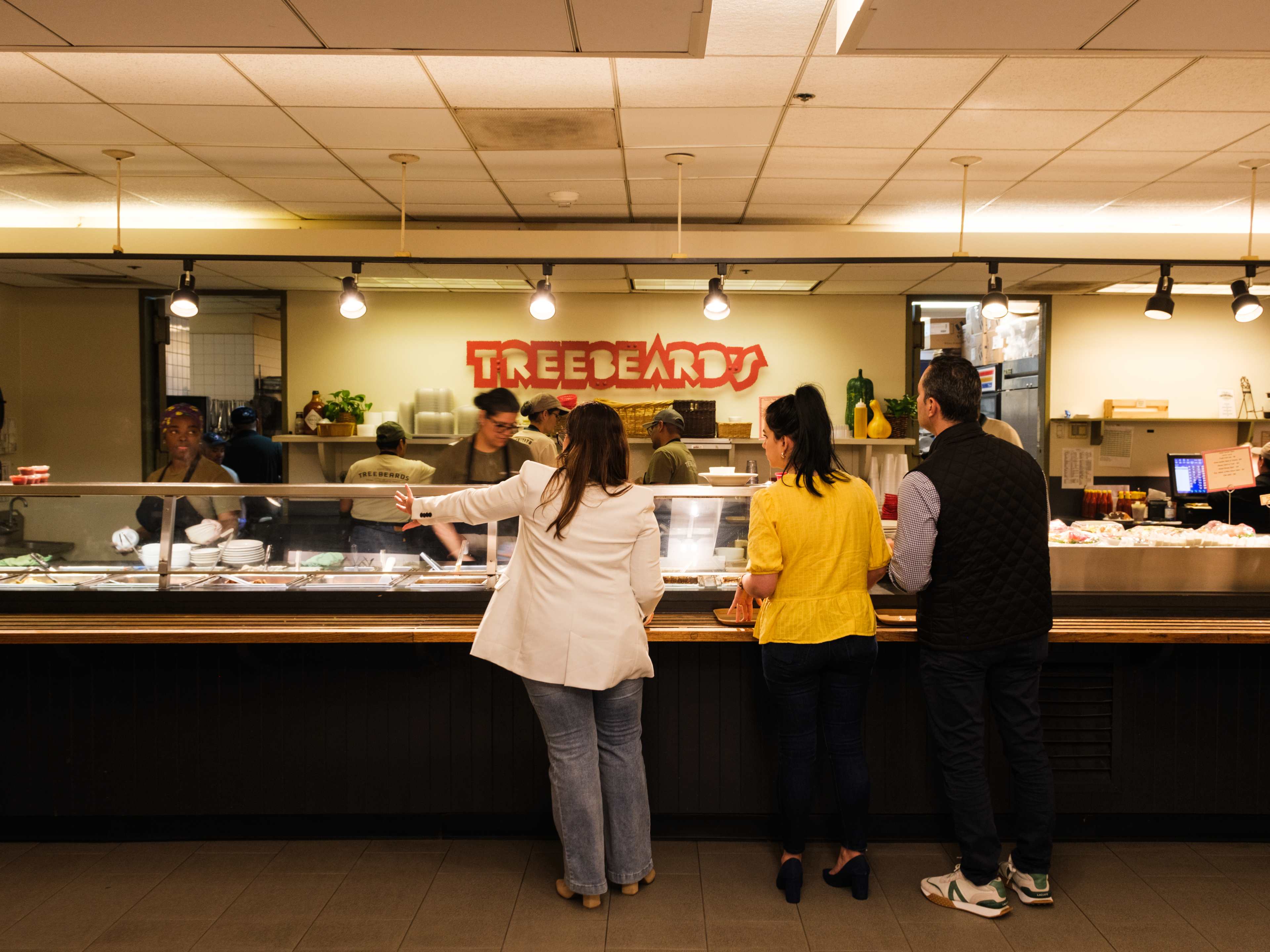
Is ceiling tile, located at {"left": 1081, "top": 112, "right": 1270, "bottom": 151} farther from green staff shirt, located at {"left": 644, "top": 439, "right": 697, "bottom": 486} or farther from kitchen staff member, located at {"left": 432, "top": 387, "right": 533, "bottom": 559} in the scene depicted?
kitchen staff member, located at {"left": 432, "top": 387, "right": 533, "bottom": 559}

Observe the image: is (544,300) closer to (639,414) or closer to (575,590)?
(639,414)

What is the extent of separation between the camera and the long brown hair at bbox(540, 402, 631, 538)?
8.84 feet

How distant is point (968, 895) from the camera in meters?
2.87

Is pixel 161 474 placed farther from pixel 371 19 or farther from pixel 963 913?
pixel 963 913

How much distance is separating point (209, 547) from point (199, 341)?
16.5 feet

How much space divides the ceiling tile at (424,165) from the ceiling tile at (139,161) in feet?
2.85

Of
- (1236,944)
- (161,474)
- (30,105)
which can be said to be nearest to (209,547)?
(161,474)

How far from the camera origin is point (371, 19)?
2.54 m

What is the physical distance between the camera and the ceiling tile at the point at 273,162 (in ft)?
15.2

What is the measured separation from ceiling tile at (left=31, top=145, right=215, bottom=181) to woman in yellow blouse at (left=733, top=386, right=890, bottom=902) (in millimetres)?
3821

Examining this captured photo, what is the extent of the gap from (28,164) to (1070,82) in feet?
17.5

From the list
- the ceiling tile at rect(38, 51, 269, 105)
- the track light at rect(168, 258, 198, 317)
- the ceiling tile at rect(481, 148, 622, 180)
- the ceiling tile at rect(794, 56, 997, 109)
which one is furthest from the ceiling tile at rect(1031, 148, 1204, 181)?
the track light at rect(168, 258, 198, 317)

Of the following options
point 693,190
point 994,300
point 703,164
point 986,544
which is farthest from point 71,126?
point 994,300

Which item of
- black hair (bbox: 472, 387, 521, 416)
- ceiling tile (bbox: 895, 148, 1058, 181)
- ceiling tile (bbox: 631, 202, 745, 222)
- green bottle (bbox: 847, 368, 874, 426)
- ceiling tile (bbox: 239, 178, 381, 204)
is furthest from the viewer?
green bottle (bbox: 847, 368, 874, 426)
